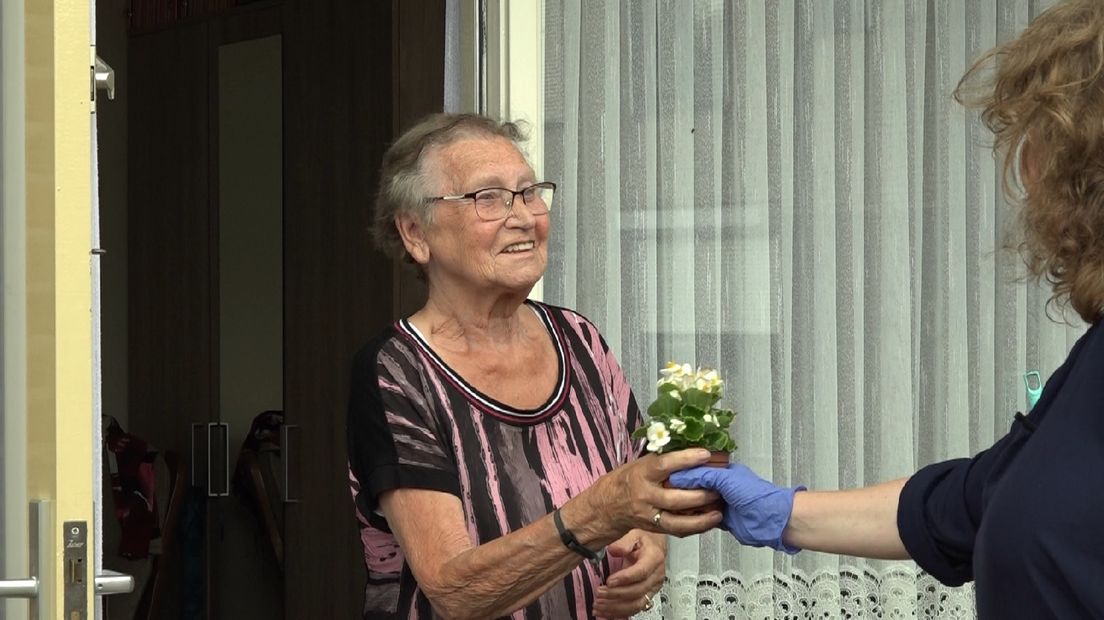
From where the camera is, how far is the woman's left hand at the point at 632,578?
2.05m

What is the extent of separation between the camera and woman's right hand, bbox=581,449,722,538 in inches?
70.6

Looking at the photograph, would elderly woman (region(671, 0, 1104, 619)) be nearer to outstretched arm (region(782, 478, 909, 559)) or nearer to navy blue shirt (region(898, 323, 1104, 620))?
navy blue shirt (region(898, 323, 1104, 620))

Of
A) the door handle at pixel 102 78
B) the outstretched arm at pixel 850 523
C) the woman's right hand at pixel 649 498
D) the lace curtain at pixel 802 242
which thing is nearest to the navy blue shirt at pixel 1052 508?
the outstretched arm at pixel 850 523

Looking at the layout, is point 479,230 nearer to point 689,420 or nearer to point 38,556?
point 689,420

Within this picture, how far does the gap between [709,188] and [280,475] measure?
8.79 ft

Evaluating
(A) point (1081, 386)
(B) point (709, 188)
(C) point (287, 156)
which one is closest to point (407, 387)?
(A) point (1081, 386)

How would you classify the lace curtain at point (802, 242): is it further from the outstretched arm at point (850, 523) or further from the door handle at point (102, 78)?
the door handle at point (102, 78)

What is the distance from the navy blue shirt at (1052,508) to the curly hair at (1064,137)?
81 millimetres

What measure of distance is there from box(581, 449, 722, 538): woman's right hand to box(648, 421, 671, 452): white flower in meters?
0.01

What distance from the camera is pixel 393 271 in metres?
4.24

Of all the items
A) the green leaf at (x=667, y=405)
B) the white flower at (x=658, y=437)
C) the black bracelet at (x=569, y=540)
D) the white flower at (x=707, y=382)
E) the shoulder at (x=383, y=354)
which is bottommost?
the black bracelet at (x=569, y=540)

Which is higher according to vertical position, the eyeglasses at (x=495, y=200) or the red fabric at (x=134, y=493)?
the eyeglasses at (x=495, y=200)

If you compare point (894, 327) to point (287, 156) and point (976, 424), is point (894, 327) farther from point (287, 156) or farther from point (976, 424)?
point (287, 156)

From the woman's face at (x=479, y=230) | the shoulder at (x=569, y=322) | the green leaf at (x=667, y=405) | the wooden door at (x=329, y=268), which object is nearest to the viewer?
the green leaf at (x=667, y=405)
